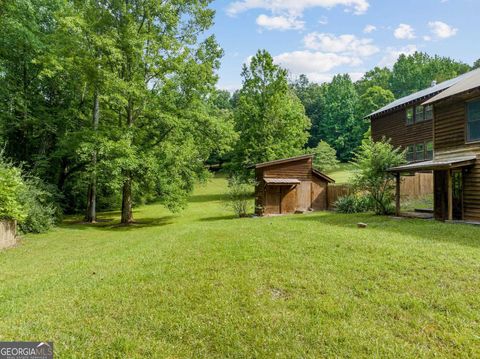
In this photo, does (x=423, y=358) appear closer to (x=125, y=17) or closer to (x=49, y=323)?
(x=49, y=323)

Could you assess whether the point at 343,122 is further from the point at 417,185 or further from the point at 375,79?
the point at 417,185

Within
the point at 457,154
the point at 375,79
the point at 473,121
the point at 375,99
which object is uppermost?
the point at 375,79

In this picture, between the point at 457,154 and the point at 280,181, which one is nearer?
the point at 457,154

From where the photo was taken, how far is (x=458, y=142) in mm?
12625

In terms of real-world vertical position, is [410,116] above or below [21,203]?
above

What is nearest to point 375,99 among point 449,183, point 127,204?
point 449,183

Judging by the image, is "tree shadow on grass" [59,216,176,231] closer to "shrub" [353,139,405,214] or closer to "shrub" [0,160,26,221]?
"shrub" [0,160,26,221]

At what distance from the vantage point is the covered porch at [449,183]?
11820 millimetres

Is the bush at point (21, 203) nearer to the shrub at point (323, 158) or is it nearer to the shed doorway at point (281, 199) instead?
the shed doorway at point (281, 199)

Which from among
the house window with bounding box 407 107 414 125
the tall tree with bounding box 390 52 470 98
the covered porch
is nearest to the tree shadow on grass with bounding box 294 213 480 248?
the covered porch

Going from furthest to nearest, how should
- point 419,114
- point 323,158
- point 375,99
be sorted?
point 375,99 < point 323,158 < point 419,114

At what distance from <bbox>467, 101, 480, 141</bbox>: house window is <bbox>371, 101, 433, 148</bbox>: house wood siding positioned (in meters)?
10.7

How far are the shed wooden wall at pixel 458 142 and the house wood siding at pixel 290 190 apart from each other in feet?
27.0

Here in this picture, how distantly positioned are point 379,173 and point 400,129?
39.0 feet
